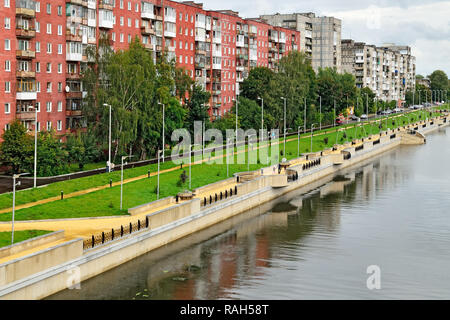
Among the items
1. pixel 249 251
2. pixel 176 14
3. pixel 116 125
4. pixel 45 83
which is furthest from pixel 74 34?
pixel 249 251

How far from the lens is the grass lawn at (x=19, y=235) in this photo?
40719 millimetres

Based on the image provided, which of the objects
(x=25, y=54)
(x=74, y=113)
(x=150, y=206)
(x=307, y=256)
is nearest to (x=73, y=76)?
(x=74, y=113)

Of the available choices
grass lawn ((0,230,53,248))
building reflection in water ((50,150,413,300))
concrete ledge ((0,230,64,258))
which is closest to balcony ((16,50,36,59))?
building reflection in water ((50,150,413,300))

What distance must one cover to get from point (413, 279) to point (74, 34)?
193 ft

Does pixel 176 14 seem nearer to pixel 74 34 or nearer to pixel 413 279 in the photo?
pixel 74 34

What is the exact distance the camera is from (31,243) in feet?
129

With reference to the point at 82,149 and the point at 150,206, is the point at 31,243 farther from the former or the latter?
the point at 82,149

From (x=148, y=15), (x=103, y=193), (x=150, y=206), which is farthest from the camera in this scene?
(x=148, y=15)

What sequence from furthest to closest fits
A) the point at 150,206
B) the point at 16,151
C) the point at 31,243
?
the point at 16,151 < the point at 150,206 < the point at 31,243

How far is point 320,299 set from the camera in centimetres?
3916

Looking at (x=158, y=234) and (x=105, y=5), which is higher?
(x=105, y=5)

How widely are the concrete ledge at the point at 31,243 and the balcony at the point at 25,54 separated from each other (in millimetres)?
39920

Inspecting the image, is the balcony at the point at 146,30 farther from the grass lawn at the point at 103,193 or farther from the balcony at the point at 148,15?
the grass lawn at the point at 103,193

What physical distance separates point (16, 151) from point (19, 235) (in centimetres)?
2706
